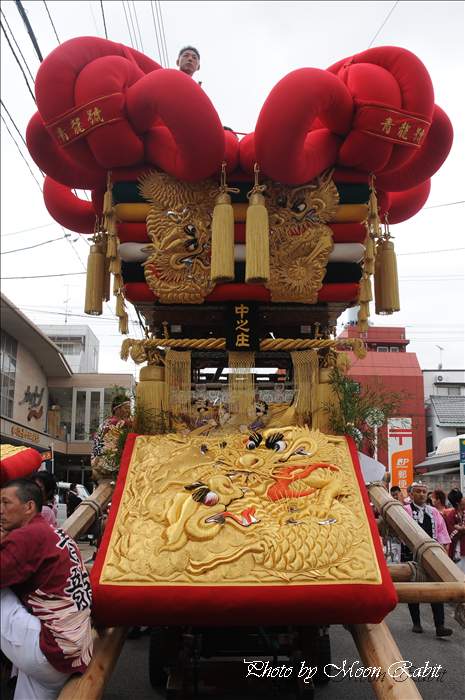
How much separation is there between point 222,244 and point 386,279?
4.63 feet

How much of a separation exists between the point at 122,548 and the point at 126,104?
8.84 ft

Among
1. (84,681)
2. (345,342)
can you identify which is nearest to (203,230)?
(345,342)

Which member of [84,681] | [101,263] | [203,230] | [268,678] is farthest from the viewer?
[101,263]

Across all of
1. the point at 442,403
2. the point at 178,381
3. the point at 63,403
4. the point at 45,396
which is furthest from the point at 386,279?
the point at 63,403

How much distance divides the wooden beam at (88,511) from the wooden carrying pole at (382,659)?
159 centimetres

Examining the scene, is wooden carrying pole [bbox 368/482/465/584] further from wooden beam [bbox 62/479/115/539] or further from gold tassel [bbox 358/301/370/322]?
wooden beam [bbox 62/479/115/539]

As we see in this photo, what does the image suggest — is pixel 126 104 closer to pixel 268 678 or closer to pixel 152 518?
pixel 152 518

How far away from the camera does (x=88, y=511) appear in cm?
354

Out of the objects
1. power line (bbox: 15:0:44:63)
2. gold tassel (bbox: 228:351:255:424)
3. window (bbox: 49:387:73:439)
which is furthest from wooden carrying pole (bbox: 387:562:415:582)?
window (bbox: 49:387:73:439)

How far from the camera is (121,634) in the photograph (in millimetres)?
2701

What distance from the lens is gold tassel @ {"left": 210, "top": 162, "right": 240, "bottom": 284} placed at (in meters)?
3.81

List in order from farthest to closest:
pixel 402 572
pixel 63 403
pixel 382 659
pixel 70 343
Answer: pixel 70 343
pixel 63 403
pixel 402 572
pixel 382 659

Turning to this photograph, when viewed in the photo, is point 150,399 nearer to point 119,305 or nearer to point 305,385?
point 119,305

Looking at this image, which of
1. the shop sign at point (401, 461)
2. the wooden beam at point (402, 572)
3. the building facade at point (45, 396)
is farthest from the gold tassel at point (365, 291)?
the building facade at point (45, 396)
